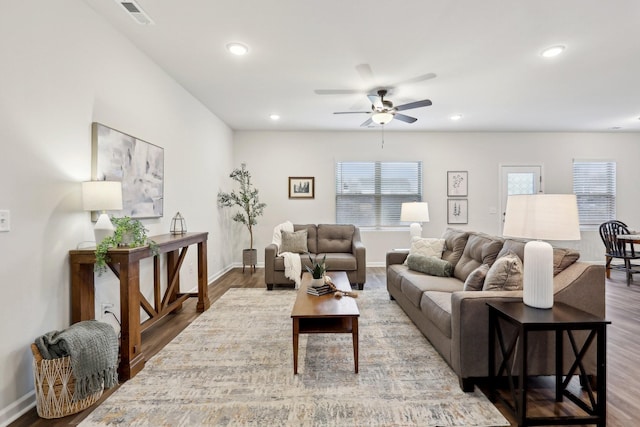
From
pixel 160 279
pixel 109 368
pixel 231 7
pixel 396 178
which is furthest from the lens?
pixel 396 178

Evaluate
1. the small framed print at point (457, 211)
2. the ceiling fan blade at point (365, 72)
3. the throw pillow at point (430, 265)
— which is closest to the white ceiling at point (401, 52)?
the ceiling fan blade at point (365, 72)

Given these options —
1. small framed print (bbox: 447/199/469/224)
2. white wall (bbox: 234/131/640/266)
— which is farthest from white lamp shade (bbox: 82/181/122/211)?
small framed print (bbox: 447/199/469/224)

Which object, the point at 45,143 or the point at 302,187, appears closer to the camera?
the point at 45,143

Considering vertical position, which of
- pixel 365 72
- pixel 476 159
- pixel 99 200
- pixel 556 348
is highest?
pixel 365 72

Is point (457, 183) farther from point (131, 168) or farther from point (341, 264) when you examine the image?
point (131, 168)

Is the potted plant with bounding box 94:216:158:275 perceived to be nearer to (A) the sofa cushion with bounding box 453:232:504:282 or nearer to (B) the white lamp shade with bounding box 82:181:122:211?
(B) the white lamp shade with bounding box 82:181:122:211

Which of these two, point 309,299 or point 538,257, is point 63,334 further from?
point 538,257

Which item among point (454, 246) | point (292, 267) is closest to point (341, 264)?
point (292, 267)

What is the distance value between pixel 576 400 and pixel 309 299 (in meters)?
1.79

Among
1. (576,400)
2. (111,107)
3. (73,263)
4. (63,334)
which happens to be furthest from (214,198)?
(576,400)

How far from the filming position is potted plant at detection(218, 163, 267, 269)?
566 cm

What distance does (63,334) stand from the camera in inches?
73.5

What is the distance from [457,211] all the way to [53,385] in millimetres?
6360

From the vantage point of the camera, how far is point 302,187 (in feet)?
20.7
